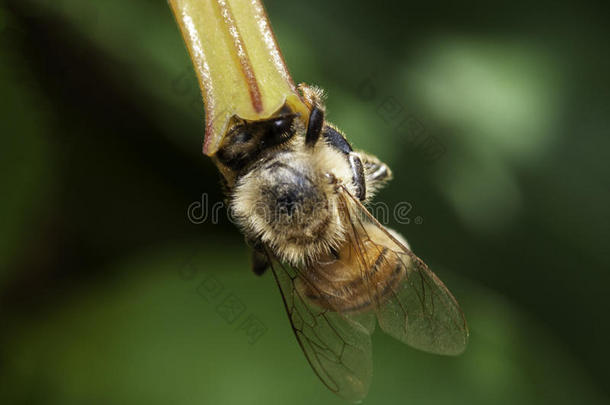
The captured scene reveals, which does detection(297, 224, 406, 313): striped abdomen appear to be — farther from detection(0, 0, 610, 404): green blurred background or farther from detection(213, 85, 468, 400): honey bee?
detection(0, 0, 610, 404): green blurred background

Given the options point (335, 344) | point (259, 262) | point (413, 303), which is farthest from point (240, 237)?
point (413, 303)

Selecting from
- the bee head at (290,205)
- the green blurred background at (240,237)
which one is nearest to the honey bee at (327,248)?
the bee head at (290,205)

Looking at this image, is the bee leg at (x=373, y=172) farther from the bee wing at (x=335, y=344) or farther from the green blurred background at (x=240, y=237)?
the green blurred background at (x=240, y=237)

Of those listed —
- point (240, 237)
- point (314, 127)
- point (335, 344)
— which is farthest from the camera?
point (240, 237)

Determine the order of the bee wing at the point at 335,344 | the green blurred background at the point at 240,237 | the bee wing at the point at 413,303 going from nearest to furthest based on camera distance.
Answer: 1. the bee wing at the point at 413,303
2. the bee wing at the point at 335,344
3. the green blurred background at the point at 240,237

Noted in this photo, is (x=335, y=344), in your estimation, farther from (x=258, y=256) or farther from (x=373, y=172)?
(x=373, y=172)

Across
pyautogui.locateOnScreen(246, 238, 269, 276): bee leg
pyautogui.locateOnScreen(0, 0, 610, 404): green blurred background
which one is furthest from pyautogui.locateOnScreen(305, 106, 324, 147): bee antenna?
pyautogui.locateOnScreen(0, 0, 610, 404): green blurred background

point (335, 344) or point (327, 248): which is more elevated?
point (327, 248)
